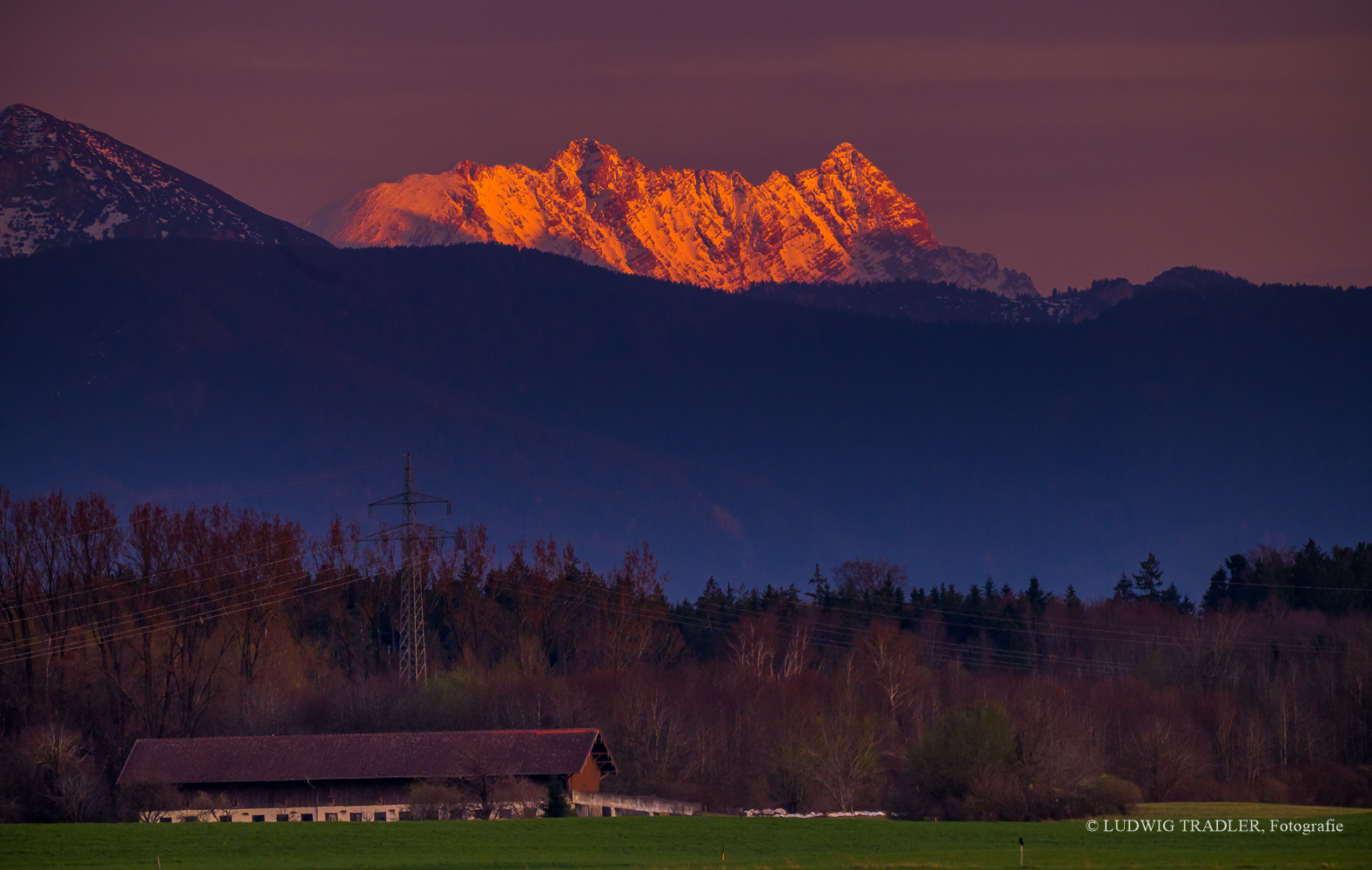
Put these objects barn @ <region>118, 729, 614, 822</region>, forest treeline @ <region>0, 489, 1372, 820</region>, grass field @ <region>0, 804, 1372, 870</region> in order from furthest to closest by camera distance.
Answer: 1. forest treeline @ <region>0, 489, 1372, 820</region>
2. barn @ <region>118, 729, 614, 822</region>
3. grass field @ <region>0, 804, 1372, 870</region>

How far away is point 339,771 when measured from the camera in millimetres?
83062

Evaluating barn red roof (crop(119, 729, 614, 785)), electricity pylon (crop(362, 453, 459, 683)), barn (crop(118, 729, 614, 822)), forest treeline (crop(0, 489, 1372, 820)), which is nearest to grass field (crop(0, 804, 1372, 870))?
forest treeline (crop(0, 489, 1372, 820))

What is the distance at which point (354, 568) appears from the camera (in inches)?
5290

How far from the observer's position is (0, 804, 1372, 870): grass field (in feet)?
169

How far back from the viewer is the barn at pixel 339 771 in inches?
3159

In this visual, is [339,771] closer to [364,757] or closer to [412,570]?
[364,757]

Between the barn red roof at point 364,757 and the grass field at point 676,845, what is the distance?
13175mm

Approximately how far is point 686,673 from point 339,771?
4541cm

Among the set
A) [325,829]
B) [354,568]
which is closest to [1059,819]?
[325,829]

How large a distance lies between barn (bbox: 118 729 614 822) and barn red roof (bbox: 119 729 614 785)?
0.04 metres

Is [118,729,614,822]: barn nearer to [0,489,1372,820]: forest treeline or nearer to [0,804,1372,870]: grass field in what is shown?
[0,489,1372,820]: forest treeline

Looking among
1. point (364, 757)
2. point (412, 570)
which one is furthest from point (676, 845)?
point (412, 570)

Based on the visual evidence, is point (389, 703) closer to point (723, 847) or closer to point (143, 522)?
point (143, 522)

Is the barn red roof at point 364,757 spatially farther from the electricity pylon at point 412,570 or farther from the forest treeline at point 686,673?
the electricity pylon at point 412,570
